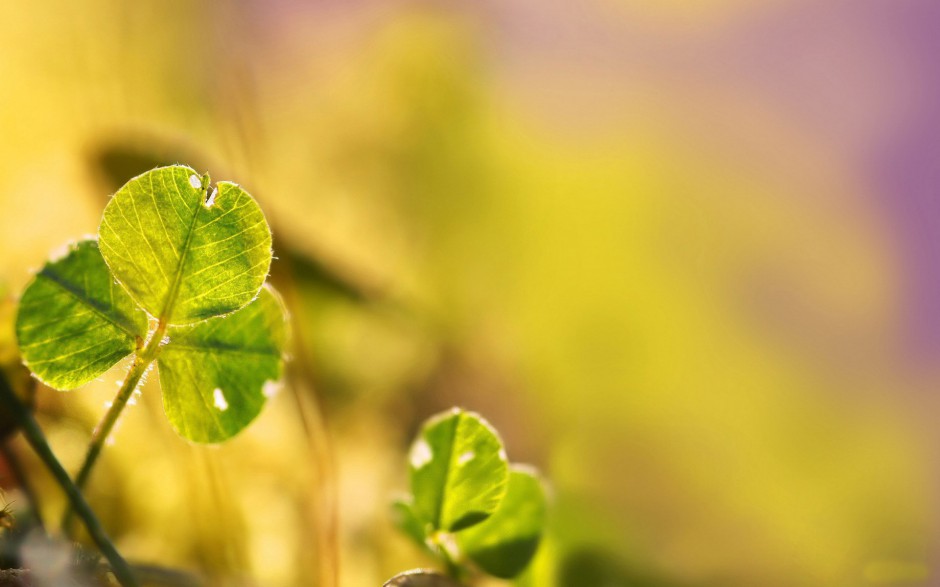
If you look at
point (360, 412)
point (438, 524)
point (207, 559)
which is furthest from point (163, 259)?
point (360, 412)

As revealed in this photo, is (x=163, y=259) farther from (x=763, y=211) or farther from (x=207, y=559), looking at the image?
(x=763, y=211)

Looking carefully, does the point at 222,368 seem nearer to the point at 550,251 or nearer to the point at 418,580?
the point at 418,580

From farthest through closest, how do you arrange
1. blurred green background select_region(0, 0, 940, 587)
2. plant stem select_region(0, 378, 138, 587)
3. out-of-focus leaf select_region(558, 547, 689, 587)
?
blurred green background select_region(0, 0, 940, 587) < out-of-focus leaf select_region(558, 547, 689, 587) < plant stem select_region(0, 378, 138, 587)

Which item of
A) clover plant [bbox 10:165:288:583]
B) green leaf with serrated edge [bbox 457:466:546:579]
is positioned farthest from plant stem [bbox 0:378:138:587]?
green leaf with serrated edge [bbox 457:466:546:579]

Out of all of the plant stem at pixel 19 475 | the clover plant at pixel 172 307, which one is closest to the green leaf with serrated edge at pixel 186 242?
the clover plant at pixel 172 307

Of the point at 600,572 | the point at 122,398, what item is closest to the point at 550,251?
the point at 600,572

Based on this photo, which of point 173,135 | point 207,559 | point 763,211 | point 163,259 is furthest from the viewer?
point 763,211

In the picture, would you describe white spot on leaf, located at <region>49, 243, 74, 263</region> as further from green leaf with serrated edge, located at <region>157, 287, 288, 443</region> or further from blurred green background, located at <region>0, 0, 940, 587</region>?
blurred green background, located at <region>0, 0, 940, 587</region>
